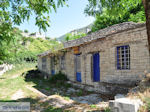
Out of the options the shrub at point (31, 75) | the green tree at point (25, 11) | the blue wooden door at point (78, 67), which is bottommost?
the shrub at point (31, 75)

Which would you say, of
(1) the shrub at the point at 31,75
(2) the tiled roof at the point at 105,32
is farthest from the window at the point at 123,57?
(1) the shrub at the point at 31,75

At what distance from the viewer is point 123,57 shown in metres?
6.89

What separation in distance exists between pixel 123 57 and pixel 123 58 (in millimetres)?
55

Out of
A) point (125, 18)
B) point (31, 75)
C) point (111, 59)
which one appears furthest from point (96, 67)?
point (125, 18)

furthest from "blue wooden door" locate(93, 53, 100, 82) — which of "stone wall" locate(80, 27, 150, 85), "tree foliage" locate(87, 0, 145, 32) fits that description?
"tree foliage" locate(87, 0, 145, 32)

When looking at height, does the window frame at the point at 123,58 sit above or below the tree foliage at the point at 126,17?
below

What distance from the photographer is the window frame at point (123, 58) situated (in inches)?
262

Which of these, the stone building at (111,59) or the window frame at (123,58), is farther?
the window frame at (123,58)

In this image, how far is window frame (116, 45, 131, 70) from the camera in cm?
666

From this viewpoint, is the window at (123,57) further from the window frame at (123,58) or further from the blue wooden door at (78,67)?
the blue wooden door at (78,67)

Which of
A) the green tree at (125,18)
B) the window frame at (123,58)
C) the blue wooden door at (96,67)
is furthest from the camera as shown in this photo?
the green tree at (125,18)

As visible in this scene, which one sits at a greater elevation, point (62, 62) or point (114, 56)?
point (114, 56)

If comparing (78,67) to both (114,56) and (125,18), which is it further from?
(125,18)

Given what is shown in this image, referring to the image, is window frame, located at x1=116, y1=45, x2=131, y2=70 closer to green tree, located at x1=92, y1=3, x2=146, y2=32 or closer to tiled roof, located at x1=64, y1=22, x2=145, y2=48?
tiled roof, located at x1=64, y1=22, x2=145, y2=48
